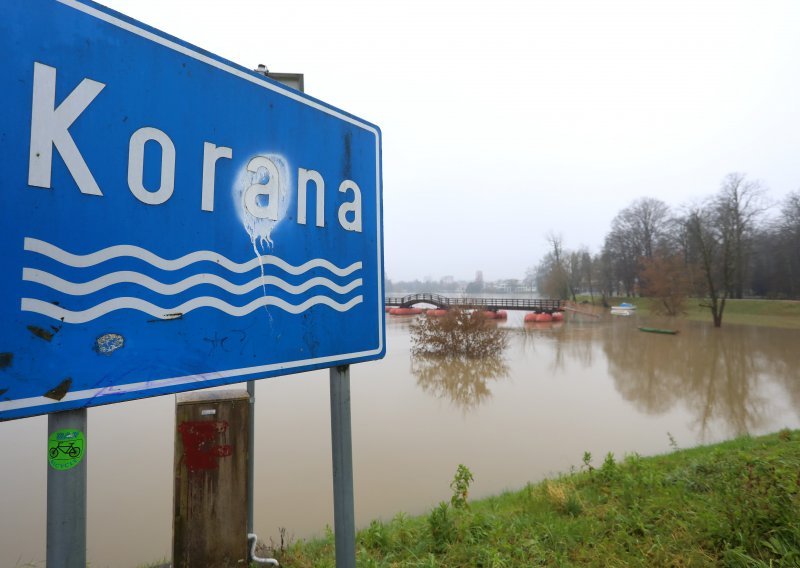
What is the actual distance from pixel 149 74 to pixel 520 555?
313cm

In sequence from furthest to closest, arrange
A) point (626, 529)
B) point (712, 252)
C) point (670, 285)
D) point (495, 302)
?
point (495, 302) < point (712, 252) < point (670, 285) < point (626, 529)

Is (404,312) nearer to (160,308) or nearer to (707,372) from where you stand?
(707,372)

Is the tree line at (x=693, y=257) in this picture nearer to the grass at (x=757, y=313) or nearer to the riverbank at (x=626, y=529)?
the grass at (x=757, y=313)

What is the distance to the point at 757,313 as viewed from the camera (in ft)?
106

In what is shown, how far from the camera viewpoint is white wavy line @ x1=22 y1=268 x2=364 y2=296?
77cm

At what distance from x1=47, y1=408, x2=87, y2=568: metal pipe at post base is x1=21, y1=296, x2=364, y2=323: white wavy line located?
0.64 ft

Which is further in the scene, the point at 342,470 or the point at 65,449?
the point at 342,470

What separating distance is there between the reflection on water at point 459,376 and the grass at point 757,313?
2434cm

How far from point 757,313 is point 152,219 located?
43210 mm

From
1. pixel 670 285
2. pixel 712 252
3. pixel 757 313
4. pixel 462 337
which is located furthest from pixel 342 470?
pixel 757 313

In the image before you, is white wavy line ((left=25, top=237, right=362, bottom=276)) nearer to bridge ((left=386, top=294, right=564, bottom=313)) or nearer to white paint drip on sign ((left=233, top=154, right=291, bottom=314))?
white paint drip on sign ((left=233, top=154, right=291, bottom=314))

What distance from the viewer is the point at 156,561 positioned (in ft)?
13.3

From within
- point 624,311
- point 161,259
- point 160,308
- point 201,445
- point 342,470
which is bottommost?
point 624,311

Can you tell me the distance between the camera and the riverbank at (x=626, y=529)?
2191 mm
